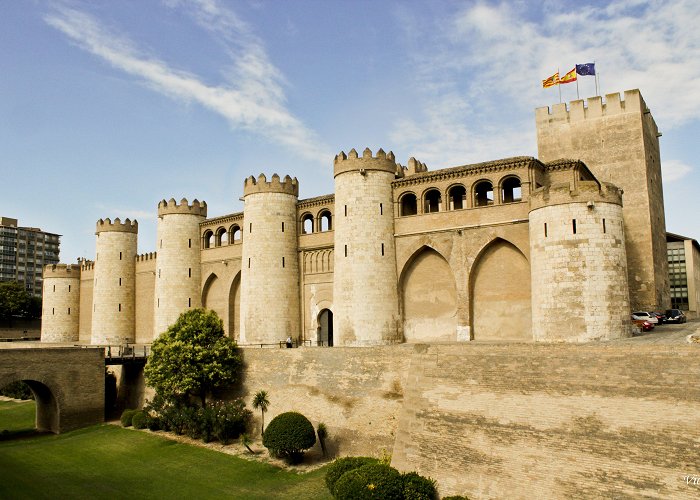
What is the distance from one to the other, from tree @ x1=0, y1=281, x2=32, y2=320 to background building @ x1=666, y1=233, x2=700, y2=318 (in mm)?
67013

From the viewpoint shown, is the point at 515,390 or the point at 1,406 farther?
the point at 1,406

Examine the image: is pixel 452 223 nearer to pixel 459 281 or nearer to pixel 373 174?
pixel 459 281

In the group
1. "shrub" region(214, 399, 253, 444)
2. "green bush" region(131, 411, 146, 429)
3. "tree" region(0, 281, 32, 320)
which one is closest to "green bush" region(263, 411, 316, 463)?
"shrub" region(214, 399, 253, 444)

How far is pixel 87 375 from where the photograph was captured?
3375 centimetres

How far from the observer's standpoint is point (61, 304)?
56812 millimetres

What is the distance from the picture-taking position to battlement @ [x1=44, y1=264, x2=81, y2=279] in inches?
2245

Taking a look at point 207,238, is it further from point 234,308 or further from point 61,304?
point 61,304

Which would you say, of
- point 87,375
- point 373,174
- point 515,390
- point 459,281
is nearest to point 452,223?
point 459,281

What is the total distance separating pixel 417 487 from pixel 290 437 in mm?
8018

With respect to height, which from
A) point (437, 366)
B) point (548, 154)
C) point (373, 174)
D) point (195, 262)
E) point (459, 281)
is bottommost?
point (437, 366)

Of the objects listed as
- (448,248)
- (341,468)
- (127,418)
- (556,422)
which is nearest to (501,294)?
(448,248)

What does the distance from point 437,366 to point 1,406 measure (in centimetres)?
3337

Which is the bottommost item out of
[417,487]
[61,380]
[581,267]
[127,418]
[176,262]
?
[417,487]

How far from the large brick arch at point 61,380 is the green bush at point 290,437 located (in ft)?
43.5
